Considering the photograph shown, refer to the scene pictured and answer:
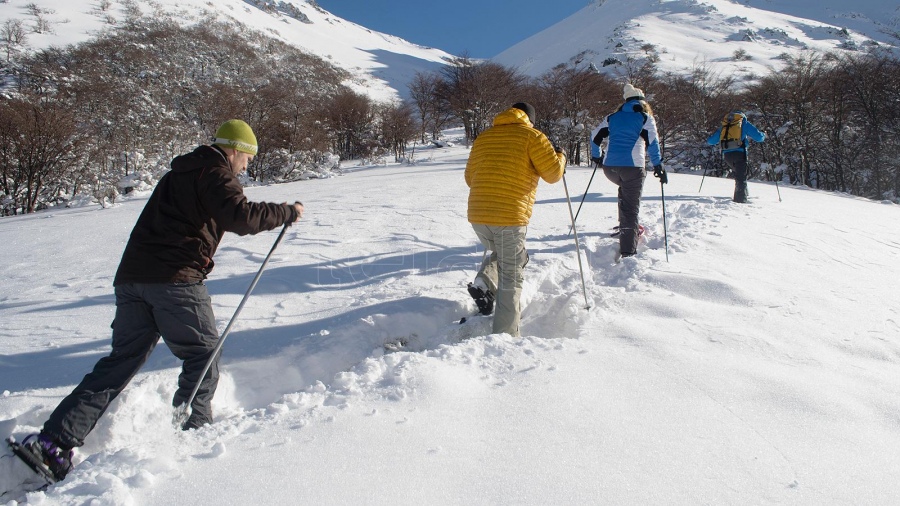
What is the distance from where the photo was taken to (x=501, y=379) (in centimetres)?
245

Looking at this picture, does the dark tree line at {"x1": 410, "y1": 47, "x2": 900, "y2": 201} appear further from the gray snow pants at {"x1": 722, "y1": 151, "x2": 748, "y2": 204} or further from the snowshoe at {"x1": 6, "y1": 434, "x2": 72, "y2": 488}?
the snowshoe at {"x1": 6, "y1": 434, "x2": 72, "y2": 488}

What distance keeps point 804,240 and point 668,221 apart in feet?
5.03

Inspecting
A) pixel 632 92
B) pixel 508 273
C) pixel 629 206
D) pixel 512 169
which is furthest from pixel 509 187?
pixel 632 92

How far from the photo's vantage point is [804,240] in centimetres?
534

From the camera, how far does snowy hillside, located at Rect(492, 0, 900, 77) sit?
43156mm

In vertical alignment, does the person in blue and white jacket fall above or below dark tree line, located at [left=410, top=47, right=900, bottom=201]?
below

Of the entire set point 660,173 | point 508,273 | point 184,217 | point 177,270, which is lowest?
point 508,273

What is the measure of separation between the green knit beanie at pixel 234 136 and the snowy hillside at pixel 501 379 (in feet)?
4.25

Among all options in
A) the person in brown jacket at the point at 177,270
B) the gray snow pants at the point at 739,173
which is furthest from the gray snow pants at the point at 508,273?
the gray snow pants at the point at 739,173

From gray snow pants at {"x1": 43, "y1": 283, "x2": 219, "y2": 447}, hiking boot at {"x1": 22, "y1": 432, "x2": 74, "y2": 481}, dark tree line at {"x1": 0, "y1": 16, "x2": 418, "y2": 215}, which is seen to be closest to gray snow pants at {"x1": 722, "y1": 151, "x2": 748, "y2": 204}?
gray snow pants at {"x1": 43, "y1": 283, "x2": 219, "y2": 447}

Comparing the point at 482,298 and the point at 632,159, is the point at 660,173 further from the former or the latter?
the point at 482,298

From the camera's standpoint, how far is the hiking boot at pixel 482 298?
A: 370 centimetres

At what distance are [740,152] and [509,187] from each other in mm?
6582

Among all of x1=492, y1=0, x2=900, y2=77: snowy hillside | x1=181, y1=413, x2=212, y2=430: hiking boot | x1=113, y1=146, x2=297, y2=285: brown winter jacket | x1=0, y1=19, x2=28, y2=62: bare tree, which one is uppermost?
x1=492, y1=0, x2=900, y2=77: snowy hillside
